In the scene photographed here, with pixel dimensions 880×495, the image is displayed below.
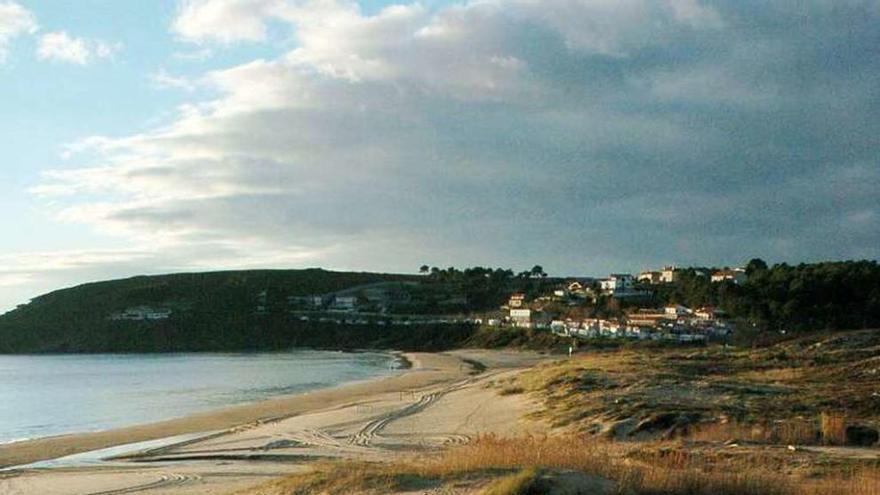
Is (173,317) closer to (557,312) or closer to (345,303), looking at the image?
(345,303)

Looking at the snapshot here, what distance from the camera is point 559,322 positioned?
86.8 m

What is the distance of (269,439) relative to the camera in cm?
2353

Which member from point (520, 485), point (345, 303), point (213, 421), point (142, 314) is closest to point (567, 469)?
point (520, 485)

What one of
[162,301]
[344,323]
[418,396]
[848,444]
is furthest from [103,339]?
[848,444]

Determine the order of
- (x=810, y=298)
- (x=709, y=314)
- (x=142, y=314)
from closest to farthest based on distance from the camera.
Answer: (x=810, y=298)
(x=709, y=314)
(x=142, y=314)

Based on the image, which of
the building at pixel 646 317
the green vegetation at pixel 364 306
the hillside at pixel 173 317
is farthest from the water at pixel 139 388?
the hillside at pixel 173 317

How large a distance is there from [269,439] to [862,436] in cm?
1384

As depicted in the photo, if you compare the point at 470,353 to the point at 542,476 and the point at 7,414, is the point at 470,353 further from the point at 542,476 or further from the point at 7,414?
the point at 542,476

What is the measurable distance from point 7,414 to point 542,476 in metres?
38.1

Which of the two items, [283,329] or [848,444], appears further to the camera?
[283,329]

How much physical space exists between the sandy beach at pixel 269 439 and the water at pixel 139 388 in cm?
421

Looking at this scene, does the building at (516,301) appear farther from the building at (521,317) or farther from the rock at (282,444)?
the rock at (282,444)

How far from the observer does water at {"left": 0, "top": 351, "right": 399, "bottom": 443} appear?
36.7 m

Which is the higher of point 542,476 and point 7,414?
point 542,476
